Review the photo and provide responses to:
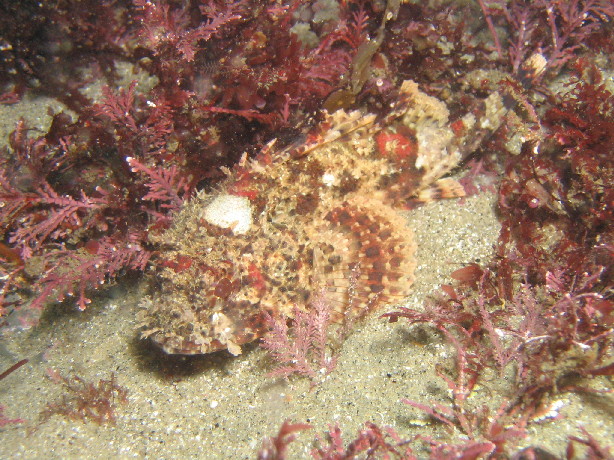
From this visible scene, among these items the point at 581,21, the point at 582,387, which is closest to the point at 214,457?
the point at 582,387

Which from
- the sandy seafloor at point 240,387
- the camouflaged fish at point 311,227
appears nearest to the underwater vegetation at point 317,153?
the camouflaged fish at point 311,227

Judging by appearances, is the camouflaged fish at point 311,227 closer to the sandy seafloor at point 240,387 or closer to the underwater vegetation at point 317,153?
the underwater vegetation at point 317,153

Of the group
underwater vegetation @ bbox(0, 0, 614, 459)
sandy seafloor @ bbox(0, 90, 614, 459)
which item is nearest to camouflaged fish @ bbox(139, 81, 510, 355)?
underwater vegetation @ bbox(0, 0, 614, 459)

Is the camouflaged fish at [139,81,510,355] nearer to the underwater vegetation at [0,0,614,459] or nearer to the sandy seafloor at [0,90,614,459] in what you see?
the underwater vegetation at [0,0,614,459]

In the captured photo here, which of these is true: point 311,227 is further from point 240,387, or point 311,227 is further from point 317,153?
point 240,387

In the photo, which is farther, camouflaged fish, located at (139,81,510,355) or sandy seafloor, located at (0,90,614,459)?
camouflaged fish, located at (139,81,510,355)
